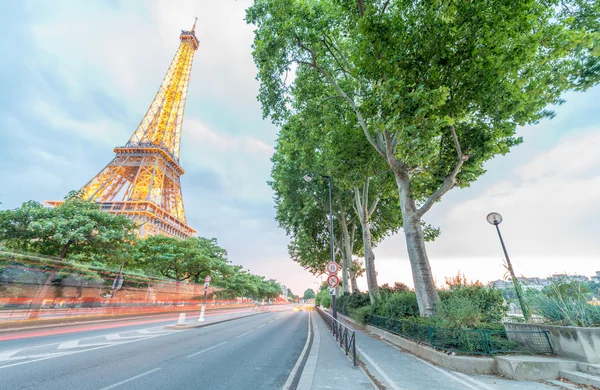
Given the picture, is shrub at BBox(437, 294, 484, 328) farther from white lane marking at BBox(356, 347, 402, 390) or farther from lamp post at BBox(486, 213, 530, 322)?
white lane marking at BBox(356, 347, 402, 390)

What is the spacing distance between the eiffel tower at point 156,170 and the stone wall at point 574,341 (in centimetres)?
5102

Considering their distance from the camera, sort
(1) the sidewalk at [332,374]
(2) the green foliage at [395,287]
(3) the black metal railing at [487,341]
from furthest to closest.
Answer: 1. (2) the green foliage at [395,287]
2. (3) the black metal railing at [487,341]
3. (1) the sidewalk at [332,374]

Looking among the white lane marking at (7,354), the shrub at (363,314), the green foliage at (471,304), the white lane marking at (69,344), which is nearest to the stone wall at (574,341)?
Result: the green foliage at (471,304)

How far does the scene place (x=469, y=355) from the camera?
640 cm

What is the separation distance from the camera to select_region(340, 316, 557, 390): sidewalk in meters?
5.05

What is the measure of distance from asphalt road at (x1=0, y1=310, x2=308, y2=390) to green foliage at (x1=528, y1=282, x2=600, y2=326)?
23.5 feet

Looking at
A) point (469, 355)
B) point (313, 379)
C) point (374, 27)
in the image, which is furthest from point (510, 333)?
point (374, 27)

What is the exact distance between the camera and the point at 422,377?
18.7ft

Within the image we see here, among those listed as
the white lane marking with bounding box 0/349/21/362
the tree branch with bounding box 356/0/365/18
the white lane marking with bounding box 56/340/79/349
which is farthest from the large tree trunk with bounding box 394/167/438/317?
the white lane marking with bounding box 0/349/21/362

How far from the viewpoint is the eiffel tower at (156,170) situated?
161ft

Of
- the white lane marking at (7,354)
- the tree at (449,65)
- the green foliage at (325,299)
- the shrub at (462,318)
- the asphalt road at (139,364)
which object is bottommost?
the asphalt road at (139,364)

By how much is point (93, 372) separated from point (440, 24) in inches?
546

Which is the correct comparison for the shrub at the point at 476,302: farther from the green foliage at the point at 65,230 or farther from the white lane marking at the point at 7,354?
the green foliage at the point at 65,230

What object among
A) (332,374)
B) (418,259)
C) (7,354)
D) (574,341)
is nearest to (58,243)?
(7,354)
